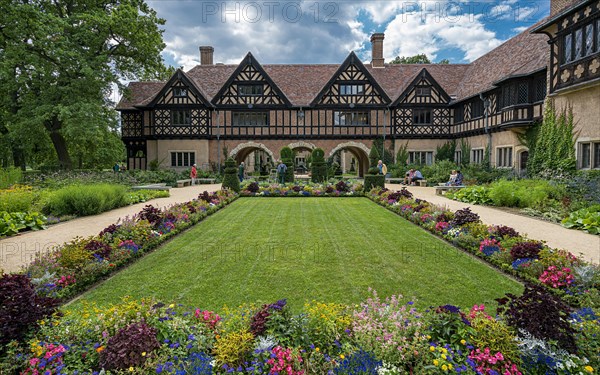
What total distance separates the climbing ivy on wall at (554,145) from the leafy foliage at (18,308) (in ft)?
63.3

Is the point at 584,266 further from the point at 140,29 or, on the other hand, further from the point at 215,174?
the point at 140,29

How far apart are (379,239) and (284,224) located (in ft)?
10.1

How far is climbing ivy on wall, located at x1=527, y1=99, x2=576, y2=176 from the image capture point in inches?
637

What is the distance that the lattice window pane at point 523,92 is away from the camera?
63.9 ft

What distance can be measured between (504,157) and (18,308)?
24713mm

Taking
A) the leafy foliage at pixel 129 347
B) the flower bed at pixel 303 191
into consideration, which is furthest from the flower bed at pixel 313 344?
the flower bed at pixel 303 191

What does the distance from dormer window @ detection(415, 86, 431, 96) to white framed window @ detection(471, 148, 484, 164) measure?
20.7 ft

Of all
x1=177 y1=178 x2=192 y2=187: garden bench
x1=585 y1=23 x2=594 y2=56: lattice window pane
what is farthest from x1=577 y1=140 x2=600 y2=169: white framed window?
x1=177 y1=178 x2=192 y2=187: garden bench

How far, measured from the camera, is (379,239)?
8695mm

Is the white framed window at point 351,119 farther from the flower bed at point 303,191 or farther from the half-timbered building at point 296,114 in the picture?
the flower bed at point 303,191

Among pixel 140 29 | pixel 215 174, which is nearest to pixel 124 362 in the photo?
pixel 215 174

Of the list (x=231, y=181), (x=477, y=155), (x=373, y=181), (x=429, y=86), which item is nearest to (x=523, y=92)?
(x=477, y=155)

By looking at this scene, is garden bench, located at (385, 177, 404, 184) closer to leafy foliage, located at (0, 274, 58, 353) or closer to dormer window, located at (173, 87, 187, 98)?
dormer window, located at (173, 87, 187, 98)

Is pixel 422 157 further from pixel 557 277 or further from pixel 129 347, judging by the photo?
pixel 129 347
